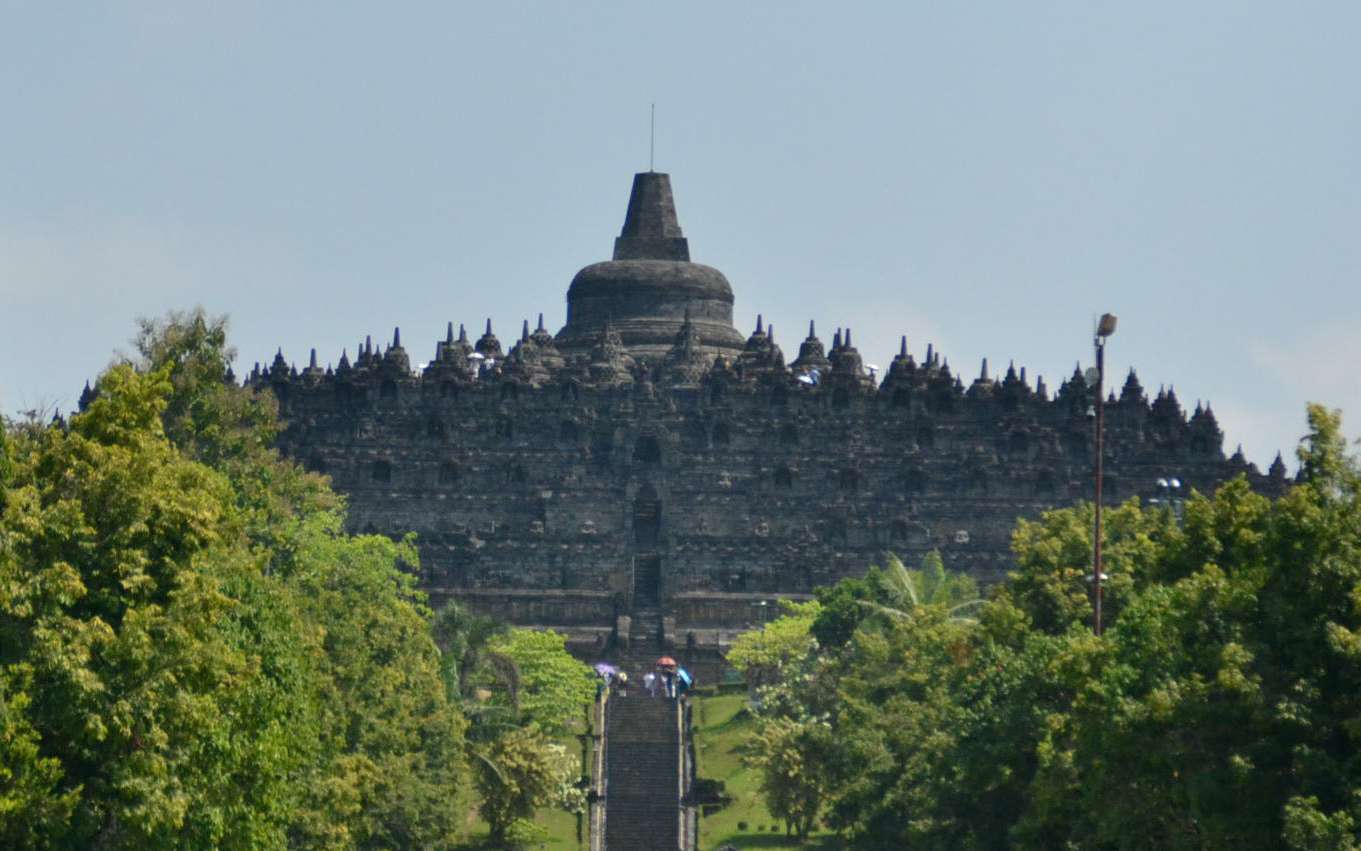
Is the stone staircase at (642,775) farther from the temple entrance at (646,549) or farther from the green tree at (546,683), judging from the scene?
the temple entrance at (646,549)

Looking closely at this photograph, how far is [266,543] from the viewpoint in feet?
255

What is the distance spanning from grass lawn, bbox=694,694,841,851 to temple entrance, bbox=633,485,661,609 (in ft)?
52.3

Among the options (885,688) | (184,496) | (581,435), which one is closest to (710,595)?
(581,435)

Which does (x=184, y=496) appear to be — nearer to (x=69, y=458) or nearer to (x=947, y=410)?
(x=69, y=458)

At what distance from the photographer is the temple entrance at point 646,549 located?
126 metres

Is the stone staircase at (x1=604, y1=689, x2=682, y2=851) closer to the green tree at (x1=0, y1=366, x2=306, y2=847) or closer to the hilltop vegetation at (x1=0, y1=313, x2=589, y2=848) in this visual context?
the hilltop vegetation at (x1=0, y1=313, x2=589, y2=848)

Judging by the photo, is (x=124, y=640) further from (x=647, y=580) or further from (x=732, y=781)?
(x=647, y=580)

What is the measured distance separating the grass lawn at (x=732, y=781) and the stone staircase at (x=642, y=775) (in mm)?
892

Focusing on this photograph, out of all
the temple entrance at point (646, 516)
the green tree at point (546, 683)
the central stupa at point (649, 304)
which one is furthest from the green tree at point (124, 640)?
the central stupa at point (649, 304)

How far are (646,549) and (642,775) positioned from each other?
35140mm

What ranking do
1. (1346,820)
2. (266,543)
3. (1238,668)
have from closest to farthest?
(1346,820)
(1238,668)
(266,543)

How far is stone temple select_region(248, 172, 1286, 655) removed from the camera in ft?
419

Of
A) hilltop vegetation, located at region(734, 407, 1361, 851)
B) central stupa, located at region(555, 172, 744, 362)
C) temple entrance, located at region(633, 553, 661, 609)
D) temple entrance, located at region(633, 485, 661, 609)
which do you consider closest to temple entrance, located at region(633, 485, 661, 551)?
temple entrance, located at region(633, 485, 661, 609)

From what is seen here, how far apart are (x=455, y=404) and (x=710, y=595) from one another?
13.0 meters
